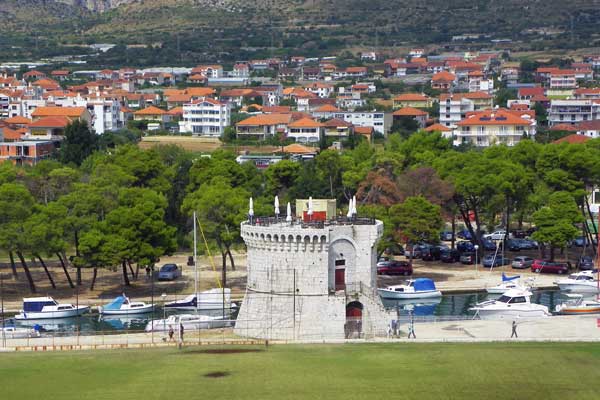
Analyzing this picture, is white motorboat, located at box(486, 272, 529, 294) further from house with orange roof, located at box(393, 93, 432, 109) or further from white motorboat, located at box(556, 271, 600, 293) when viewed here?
house with orange roof, located at box(393, 93, 432, 109)

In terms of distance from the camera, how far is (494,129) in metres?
147

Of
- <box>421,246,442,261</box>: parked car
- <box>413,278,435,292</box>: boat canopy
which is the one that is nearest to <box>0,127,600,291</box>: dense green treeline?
<box>421,246,442,261</box>: parked car

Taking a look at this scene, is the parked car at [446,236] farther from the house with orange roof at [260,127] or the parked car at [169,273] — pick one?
the house with orange roof at [260,127]

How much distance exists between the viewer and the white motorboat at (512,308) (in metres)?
66.8

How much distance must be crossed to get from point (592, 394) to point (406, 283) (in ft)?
98.9

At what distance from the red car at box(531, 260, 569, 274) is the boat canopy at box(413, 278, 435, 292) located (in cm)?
940

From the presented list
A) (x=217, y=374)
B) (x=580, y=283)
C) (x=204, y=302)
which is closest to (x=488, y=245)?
(x=580, y=283)

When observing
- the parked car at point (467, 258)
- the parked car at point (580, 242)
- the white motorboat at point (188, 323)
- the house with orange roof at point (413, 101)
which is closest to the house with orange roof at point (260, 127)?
the house with orange roof at point (413, 101)

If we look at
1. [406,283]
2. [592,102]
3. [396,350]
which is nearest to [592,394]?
[396,350]

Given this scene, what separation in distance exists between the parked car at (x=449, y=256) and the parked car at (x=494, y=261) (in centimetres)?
185

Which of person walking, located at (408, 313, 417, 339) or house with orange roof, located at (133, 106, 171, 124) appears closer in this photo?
person walking, located at (408, 313, 417, 339)

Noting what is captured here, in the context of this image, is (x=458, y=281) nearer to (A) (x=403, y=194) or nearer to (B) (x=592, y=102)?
(A) (x=403, y=194)

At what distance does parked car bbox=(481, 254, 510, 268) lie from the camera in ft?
276

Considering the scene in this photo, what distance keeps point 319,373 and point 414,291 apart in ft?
79.9
